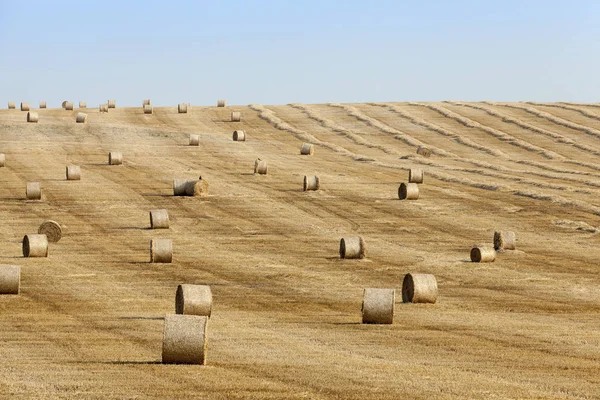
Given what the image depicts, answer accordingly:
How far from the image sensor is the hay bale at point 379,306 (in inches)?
1016

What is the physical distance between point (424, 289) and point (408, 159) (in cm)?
4323

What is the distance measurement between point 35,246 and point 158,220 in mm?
8898

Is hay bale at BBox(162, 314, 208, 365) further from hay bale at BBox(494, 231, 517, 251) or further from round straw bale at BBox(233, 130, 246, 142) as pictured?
round straw bale at BBox(233, 130, 246, 142)

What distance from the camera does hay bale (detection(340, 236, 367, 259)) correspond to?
38906mm

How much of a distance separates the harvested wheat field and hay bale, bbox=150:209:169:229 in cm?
72

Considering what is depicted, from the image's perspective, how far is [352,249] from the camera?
3894 cm

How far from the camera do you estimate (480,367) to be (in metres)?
20.6

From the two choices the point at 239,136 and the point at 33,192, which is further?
the point at 239,136

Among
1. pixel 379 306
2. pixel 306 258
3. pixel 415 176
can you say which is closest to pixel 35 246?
pixel 306 258

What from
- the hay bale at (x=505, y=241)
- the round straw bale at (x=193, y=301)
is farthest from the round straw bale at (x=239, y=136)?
the round straw bale at (x=193, y=301)

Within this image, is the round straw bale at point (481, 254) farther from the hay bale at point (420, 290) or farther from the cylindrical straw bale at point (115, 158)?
the cylindrical straw bale at point (115, 158)

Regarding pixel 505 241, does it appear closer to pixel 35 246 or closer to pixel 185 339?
pixel 35 246

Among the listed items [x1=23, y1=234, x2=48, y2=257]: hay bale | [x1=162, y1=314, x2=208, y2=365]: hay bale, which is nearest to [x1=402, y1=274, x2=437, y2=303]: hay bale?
[x1=162, y1=314, x2=208, y2=365]: hay bale

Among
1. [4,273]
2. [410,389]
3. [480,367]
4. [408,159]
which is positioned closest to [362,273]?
[4,273]
